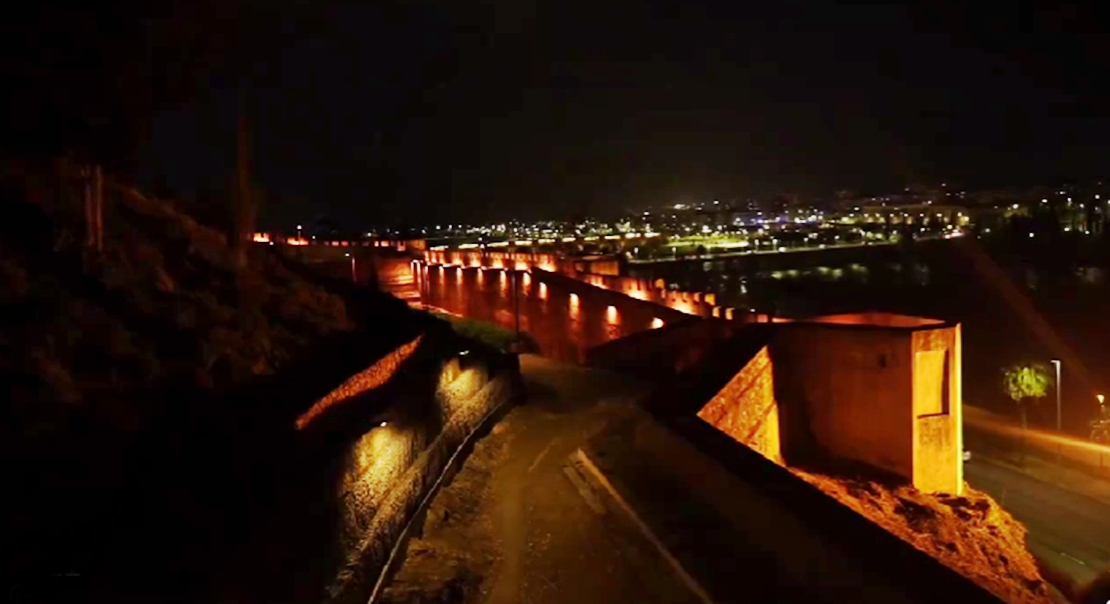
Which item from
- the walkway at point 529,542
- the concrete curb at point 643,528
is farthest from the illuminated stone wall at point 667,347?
the concrete curb at point 643,528

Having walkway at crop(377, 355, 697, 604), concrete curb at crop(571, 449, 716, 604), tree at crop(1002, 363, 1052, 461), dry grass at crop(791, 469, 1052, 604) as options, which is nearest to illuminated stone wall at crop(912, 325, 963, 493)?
dry grass at crop(791, 469, 1052, 604)

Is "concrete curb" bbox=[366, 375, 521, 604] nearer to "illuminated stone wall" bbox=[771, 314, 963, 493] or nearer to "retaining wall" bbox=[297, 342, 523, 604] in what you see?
"retaining wall" bbox=[297, 342, 523, 604]

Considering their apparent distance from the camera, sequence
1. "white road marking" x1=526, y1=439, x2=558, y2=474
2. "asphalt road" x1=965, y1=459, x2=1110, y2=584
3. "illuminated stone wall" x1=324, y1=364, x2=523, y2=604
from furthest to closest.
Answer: "asphalt road" x1=965, y1=459, x2=1110, y2=584
"white road marking" x1=526, y1=439, x2=558, y2=474
"illuminated stone wall" x1=324, y1=364, x2=523, y2=604

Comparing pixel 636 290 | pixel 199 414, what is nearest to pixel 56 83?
pixel 199 414

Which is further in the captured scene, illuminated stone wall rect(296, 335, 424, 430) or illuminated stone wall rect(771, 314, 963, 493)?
illuminated stone wall rect(771, 314, 963, 493)

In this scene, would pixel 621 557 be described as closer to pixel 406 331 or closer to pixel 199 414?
pixel 199 414

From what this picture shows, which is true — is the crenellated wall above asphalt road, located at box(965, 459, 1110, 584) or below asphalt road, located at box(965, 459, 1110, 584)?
A: above

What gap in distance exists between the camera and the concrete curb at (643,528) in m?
9.61

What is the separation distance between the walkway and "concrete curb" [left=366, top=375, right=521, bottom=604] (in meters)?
0.12

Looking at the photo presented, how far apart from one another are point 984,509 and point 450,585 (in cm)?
1687

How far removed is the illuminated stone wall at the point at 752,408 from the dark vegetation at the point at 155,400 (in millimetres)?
5364

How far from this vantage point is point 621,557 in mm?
10656

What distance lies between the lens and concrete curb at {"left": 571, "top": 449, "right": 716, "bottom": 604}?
9.61 meters

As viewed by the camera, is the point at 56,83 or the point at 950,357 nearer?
the point at 56,83
